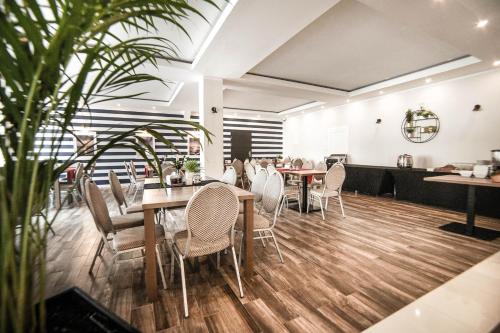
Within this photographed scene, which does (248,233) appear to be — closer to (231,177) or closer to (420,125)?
(231,177)

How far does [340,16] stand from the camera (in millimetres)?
3182

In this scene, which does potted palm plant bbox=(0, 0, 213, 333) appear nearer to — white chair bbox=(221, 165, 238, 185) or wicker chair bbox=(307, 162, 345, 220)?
white chair bbox=(221, 165, 238, 185)

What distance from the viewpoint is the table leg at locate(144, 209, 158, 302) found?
1850 millimetres

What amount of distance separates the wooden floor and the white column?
239 centimetres

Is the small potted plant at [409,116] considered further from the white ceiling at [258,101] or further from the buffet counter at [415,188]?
the white ceiling at [258,101]

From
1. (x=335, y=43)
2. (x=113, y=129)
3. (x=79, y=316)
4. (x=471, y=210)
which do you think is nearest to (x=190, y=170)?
(x=79, y=316)

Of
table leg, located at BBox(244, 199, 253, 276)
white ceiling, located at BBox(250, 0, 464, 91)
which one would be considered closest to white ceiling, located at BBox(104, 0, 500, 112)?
white ceiling, located at BBox(250, 0, 464, 91)

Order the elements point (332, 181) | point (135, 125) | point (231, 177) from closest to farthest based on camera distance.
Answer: point (231, 177) < point (332, 181) < point (135, 125)

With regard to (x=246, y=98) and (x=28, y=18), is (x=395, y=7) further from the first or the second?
(x=246, y=98)

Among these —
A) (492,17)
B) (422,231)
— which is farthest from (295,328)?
(492,17)

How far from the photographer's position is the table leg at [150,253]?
185 cm

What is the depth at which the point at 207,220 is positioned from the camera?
1.73 metres

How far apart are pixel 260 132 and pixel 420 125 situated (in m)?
6.63

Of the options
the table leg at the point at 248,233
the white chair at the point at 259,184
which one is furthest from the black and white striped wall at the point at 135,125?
the table leg at the point at 248,233
